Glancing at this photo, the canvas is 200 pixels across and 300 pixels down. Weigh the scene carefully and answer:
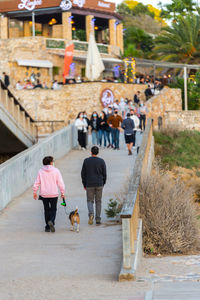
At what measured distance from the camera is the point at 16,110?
82.2 ft

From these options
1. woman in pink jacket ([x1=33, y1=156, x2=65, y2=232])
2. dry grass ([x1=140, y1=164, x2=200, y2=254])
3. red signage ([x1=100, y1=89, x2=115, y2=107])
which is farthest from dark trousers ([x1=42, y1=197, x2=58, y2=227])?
red signage ([x1=100, y1=89, x2=115, y2=107])

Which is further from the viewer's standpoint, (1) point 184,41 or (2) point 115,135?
(1) point 184,41

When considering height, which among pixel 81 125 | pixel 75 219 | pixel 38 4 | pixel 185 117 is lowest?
pixel 75 219

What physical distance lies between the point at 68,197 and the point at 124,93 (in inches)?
979

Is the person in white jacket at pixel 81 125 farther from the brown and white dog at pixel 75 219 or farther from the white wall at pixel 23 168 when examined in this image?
the brown and white dog at pixel 75 219

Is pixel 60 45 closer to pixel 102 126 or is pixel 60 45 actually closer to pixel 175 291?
pixel 102 126

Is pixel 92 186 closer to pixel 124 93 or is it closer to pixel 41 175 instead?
pixel 41 175

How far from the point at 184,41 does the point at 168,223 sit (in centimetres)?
3905

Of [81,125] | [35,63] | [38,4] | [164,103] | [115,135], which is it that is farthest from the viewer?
[38,4]

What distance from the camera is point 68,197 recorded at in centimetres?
1605

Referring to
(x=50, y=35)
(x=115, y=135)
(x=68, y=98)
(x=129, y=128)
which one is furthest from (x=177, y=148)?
(x=50, y=35)

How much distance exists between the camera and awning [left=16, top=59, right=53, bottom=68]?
4612 centimetres

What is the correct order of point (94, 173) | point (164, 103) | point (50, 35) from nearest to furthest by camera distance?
point (94, 173) → point (164, 103) → point (50, 35)

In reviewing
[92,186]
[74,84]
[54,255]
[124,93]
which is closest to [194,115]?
[124,93]
